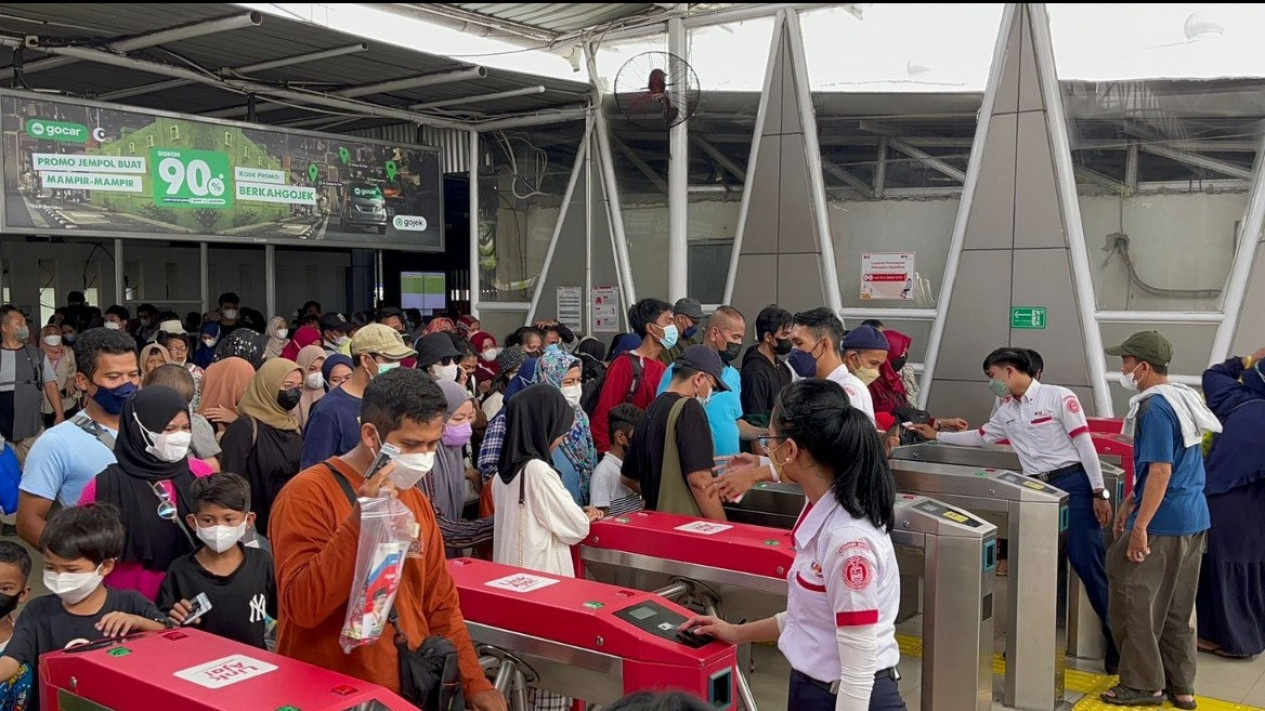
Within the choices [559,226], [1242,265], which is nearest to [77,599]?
[1242,265]

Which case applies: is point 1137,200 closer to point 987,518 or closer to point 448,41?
point 987,518

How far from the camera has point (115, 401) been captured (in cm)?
334

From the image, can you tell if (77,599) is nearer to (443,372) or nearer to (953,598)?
(443,372)

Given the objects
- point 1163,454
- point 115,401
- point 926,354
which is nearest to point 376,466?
point 115,401

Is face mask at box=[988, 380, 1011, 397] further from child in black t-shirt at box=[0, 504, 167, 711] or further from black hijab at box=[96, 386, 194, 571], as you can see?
child in black t-shirt at box=[0, 504, 167, 711]

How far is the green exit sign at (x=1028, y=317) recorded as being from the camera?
6.82 meters

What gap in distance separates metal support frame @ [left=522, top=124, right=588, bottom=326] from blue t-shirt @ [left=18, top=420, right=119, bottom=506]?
615 centimetres

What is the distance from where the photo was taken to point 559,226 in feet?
29.9

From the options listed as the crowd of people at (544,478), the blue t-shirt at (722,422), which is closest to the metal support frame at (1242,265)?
the crowd of people at (544,478)

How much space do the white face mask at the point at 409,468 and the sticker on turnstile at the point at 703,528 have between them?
5.81 ft

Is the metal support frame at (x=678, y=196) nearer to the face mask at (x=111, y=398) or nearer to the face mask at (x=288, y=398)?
the face mask at (x=288, y=398)

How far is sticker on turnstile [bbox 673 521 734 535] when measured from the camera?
3740 millimetres

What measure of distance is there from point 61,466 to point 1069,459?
4.19 metres

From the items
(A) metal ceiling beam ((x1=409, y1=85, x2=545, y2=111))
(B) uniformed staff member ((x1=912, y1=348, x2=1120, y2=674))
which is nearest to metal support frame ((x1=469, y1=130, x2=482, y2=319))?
(A) metal ceiling beam ((x1=409, y1=85, x2=545, y2=111))
